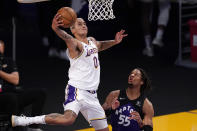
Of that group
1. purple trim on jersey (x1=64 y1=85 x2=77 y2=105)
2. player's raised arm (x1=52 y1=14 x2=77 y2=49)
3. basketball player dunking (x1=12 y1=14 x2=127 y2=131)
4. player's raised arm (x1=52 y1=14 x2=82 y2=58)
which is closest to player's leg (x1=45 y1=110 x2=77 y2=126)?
basketball player dunking (x1=12 y1=14 x2=127 y2=131)

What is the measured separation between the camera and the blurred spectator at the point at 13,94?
7.96 meters

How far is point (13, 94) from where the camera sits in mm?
8016

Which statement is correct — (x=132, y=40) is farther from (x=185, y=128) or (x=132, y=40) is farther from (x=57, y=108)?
(x=185, y=128)

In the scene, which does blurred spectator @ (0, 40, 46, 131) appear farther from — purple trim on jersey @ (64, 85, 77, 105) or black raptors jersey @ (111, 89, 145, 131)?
black raptors jersey @ (111, 89, 145, 131)

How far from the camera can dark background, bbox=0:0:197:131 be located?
1056cm

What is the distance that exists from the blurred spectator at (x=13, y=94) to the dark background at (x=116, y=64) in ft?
2.30

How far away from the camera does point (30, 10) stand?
1895 cm

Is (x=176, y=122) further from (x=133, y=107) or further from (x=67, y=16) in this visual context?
(x=67, y=16)

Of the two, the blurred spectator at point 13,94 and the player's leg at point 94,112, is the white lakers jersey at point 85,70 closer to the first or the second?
the player's leg at point 94,112

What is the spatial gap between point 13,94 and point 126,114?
1586 mm

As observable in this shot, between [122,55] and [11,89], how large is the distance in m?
6.39

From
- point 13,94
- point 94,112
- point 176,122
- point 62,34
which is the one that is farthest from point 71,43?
point 176,122

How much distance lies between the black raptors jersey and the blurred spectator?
1.22 meters

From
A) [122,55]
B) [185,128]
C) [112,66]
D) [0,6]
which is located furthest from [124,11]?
[185,128]
